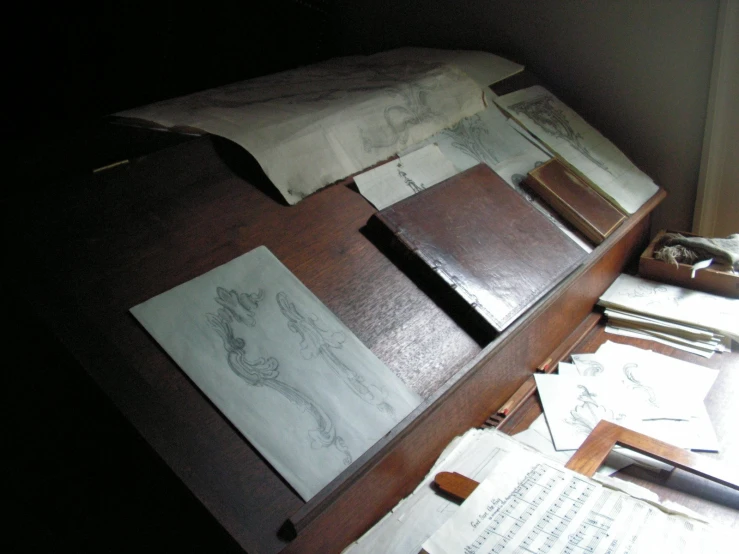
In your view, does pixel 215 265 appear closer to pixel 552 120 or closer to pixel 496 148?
pixel 496 148

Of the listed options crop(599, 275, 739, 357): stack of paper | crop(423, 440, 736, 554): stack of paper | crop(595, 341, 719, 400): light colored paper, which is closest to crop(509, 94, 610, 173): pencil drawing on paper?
crop(599, 275, 739, 357): stack of paper

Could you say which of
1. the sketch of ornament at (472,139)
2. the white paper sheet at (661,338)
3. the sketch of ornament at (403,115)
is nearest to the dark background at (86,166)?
the sketch of ornament at (403,115)

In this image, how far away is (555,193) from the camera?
1.90 metres

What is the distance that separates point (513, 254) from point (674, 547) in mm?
740

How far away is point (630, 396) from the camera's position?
5.40 ft

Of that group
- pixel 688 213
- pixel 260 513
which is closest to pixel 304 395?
pixel 260 513

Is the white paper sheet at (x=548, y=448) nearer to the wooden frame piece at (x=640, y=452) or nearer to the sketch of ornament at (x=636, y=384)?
the wooden frame piece at (x=640, y=452)

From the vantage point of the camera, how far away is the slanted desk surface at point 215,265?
1056 mm

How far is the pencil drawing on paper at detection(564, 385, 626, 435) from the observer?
1.54 m

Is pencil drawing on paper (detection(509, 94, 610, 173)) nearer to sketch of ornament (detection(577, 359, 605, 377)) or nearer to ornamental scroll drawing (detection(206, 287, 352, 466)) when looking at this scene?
sketch of ornament (detection(577, 359, 605, 377))

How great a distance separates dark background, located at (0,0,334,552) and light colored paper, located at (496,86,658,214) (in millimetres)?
1005

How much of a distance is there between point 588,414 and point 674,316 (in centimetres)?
52

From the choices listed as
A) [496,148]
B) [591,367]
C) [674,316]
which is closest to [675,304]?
[674,316]

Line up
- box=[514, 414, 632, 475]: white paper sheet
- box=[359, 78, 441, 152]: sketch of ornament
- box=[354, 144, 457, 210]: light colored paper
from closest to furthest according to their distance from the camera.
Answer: box=[514, 414, 632, 475]: white paper sheet
box=[354, 144, 457, 210]: light colored paper
box=[359, 78, 441, 152]: sketch of ornament
